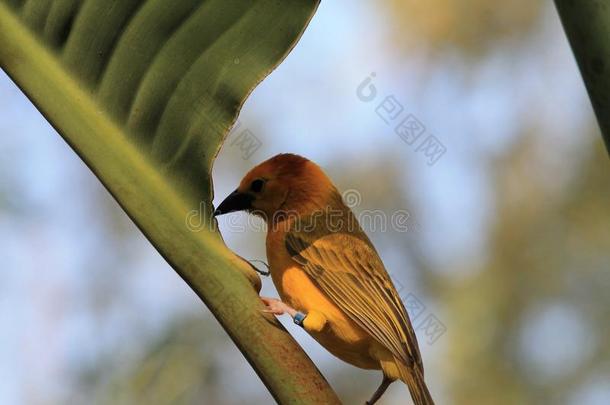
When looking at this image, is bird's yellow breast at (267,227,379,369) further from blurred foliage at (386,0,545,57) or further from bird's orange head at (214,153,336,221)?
blurred foliage at (386,0,545,57)

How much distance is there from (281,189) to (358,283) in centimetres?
53

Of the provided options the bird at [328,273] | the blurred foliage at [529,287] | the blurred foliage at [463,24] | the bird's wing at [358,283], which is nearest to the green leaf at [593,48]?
the bird at [328,273]

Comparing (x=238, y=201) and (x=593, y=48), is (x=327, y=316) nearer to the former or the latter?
(x=238, y=201)

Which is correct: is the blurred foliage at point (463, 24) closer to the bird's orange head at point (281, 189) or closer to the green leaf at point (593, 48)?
the bird's orange head at point (281, 189)

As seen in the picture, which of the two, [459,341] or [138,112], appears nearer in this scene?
[138,112]

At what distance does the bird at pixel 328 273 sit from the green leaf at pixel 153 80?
136 centimetres

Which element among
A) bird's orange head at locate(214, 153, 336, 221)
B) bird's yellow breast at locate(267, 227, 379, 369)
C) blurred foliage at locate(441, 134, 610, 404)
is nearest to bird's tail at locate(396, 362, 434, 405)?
bird's yellow breast at locate(267, 227, 379, 369)

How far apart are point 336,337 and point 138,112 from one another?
1681 mm

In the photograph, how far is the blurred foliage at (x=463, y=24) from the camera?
7.29 m

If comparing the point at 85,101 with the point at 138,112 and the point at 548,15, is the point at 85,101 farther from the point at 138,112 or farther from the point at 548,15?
the point at 548,15

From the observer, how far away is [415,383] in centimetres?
314

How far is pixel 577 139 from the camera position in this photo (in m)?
6.87

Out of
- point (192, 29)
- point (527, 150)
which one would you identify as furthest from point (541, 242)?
point (192, 29)

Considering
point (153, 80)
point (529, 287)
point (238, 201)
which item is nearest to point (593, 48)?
point (153, 80)
